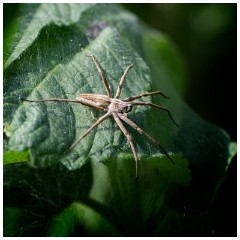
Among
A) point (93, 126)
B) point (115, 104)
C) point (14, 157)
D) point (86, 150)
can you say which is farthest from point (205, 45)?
point (14, 157)

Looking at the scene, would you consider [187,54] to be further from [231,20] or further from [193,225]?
[193,225]

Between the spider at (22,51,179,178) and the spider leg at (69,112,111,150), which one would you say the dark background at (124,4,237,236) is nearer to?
the spider at (22,51,179,178)

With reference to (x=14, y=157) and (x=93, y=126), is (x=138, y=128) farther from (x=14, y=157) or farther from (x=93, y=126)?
(x=14, y=157)

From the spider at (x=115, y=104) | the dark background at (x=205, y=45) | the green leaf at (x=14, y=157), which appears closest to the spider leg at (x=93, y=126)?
the spider at (x=115, y=104)

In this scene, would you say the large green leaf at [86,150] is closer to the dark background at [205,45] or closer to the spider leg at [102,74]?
the spider leg at [102,74]

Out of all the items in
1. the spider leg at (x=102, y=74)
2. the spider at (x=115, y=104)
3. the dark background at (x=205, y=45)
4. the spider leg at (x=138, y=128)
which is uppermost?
the spider leg at (x=102, y=74)

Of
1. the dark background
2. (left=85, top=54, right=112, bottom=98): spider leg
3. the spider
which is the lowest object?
the dark background

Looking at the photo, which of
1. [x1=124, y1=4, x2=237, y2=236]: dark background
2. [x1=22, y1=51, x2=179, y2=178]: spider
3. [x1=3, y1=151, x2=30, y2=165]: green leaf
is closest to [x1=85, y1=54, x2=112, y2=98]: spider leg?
[x1=22, y1=51, x2=179, y2=178]: spider
